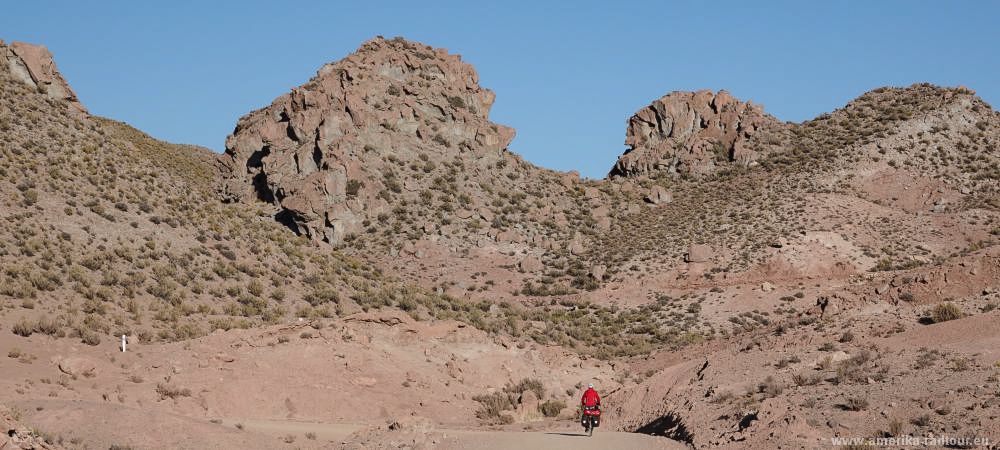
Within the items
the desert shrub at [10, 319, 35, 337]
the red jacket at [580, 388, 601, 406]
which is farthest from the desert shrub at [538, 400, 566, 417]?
the desert shrub at [10, 319, 35, 337]

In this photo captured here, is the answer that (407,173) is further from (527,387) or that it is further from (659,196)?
(527,387)

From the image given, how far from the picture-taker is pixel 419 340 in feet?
104

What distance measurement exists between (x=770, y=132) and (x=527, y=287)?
28413 mm

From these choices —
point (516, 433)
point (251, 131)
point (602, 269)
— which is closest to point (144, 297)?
point (516, 433)

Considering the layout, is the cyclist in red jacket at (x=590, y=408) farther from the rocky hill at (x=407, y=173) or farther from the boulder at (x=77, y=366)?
the rocky hill at (x=407, y=173)

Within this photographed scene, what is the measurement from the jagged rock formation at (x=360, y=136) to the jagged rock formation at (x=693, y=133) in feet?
41.9

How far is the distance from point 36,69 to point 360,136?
18.9 meters

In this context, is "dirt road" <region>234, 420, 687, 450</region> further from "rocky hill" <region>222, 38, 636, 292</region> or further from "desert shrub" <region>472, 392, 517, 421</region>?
"rocky hill" <region>222, 38, 636, 292</region>

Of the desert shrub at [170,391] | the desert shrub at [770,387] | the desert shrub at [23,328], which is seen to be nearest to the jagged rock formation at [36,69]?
the desert shrub at [23,328]

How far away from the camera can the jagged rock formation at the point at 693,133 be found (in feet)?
227

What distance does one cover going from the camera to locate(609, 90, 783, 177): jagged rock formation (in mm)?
69125

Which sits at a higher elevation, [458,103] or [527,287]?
[458,103]

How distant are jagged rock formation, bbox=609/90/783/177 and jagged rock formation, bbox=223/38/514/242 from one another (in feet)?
41.9

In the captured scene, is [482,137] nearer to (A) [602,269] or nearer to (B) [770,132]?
(A) [602,269]
